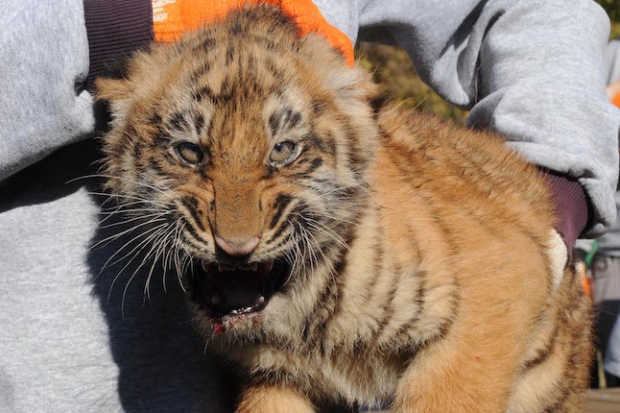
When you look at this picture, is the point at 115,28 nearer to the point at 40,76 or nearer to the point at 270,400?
the point at 40,76

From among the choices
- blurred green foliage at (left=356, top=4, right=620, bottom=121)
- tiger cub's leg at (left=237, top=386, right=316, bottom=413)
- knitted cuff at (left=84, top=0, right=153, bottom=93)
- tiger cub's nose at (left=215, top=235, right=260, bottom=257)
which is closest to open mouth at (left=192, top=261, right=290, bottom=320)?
tiger cub's nose at (left=215, top=235, right=260, bottom=257)

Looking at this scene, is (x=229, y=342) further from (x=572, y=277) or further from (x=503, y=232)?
(x=572, y=277)

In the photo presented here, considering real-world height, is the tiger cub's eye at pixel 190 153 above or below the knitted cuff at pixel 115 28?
below

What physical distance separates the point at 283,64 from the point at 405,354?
87 cm

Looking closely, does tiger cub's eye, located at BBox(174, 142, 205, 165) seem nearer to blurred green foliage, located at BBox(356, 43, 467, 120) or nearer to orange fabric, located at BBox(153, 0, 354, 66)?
orange fabric, located at BBox(153, 0, 354, 66)

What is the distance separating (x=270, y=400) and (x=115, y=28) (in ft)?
Answer: 3.73

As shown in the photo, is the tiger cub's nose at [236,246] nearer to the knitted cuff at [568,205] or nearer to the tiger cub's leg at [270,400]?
the tiger cub's leg at [270,400]

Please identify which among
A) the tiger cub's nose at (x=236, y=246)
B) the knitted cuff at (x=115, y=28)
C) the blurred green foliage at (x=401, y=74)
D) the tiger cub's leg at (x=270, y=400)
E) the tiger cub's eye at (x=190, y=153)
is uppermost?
the knitted cuff at (x=115, y=28)

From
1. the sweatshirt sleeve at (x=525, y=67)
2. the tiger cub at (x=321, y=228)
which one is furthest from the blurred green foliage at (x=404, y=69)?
the tiger cub at (x=321, y=228)

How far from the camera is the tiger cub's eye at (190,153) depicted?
1.84 metres

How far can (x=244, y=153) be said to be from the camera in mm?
1788

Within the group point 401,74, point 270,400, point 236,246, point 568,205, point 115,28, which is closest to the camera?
point 236,246

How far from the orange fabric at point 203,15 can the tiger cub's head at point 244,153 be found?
5 centimetres

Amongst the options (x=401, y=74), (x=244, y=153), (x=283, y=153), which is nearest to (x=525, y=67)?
(x=283, y=153)
